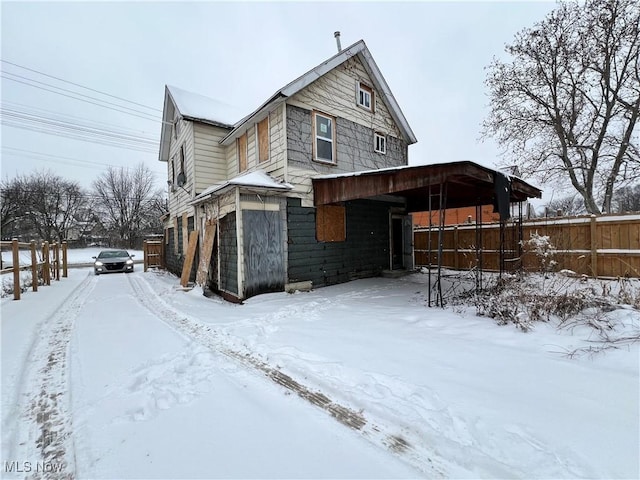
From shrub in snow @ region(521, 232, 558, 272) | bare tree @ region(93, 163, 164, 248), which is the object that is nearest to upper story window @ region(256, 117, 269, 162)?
shrub in snow @ region(521, 232, 558, 272)

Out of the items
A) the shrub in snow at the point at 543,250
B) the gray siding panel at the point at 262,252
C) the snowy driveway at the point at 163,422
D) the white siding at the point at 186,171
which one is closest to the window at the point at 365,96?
the gray siding panel at the point at 262,252

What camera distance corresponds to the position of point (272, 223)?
7.51 metres

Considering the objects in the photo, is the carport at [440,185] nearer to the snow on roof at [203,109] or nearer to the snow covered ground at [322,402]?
the snow covered ground at [322,402]

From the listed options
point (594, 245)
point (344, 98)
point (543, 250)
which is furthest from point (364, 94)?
point (594, 245)

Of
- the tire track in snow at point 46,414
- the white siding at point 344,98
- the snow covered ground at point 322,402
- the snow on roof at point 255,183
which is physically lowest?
the tire track in snow at point 46,414

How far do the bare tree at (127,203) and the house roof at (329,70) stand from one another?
1268 inches

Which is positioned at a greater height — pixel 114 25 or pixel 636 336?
pixel 114 25

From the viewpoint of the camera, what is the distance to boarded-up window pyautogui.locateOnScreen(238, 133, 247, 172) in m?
10.1

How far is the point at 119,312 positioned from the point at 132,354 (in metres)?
3.18

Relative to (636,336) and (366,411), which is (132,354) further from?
(636,336)

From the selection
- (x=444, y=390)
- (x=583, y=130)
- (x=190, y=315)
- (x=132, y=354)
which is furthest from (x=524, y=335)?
(x=583, y=130)

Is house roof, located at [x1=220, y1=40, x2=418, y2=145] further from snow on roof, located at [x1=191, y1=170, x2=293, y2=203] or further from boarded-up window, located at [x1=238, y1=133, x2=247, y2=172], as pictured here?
snow on roof, located at [x1=191, y1=170, x2=293, y2=203]

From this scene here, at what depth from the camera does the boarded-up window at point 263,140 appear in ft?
28.8

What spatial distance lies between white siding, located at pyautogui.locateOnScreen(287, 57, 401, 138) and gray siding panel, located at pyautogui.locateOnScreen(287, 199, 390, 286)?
3.01 metres
